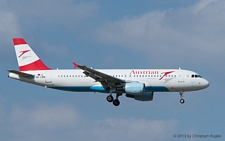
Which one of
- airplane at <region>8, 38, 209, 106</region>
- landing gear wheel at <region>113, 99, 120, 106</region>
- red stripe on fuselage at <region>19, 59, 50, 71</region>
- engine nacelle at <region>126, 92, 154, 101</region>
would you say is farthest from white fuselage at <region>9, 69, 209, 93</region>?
engine nacelle at <region>126, 92, 154, 101</region>

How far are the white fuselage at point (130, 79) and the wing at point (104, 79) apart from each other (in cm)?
104

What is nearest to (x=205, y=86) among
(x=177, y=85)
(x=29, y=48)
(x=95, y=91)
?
(x=177, y=85)

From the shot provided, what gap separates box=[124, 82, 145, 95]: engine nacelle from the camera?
69.5m

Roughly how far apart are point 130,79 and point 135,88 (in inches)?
115

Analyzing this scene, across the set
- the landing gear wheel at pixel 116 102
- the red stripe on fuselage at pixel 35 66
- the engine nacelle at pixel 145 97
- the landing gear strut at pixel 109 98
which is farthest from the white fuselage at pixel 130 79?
the engine nacelle at pixel 145 97

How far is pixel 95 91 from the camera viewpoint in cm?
7300

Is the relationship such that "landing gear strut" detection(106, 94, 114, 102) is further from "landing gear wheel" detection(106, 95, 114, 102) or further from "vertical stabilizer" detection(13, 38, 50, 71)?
"vertical stabilizer" detection(13, 38, 50, 71)

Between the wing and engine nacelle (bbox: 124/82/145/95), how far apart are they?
131 cm

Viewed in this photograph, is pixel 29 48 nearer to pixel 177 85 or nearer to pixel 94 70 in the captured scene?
pixel 94 70

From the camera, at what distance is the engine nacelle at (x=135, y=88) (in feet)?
228

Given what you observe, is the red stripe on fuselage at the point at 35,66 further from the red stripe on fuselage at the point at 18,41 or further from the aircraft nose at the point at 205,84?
the aircraft nose at the point at 205,84

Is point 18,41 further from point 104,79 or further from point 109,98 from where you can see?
point 109,98

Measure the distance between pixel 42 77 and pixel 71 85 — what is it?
13.2ft

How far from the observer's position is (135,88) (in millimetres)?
69625
